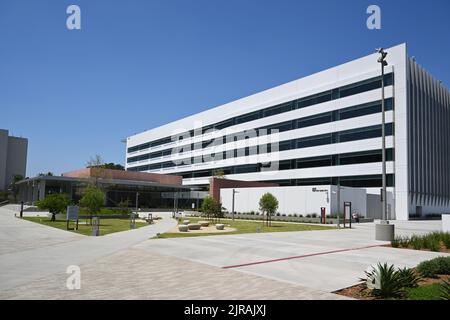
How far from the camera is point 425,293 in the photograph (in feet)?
26.2

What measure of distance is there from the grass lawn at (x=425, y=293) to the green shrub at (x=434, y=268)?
153cm

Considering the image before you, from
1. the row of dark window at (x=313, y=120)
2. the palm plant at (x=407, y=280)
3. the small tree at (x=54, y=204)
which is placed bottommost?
the palm plant at (x=407, y=280)

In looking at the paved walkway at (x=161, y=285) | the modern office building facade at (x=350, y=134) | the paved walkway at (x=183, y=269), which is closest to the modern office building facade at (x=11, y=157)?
the modern office building facade at (x=350, y=134)

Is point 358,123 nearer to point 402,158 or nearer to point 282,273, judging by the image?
point 402,158

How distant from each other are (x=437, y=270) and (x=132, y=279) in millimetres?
8420

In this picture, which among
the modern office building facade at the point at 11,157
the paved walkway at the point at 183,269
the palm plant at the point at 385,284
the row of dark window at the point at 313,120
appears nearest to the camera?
the palm plant at the point at 385,284

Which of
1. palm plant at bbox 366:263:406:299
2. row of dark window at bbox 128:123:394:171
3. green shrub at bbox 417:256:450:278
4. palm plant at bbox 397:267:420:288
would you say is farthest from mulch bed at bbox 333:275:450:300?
row of dark window at bbox 128:123:394:171

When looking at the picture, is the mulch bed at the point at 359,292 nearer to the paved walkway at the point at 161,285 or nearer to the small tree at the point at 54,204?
the paved walkway at the point at 161,285

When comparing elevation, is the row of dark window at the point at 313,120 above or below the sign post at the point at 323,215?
above

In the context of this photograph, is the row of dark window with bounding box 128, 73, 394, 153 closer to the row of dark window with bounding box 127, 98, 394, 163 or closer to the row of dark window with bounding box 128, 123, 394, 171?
the row of dark window with bounding box 127, 98, 394, 163

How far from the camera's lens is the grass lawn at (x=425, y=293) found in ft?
25.0

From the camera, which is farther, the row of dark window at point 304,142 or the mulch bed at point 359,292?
the row of dark window at point 304,142

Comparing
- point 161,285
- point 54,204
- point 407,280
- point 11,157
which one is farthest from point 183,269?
point 11,157

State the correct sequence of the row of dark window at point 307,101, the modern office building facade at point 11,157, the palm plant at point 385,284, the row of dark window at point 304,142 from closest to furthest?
the palm plant at point 385,284 < the row of dark window at point 304,142 < the row of dark window at point 307,101 < the modern office building facade at point 11,157
